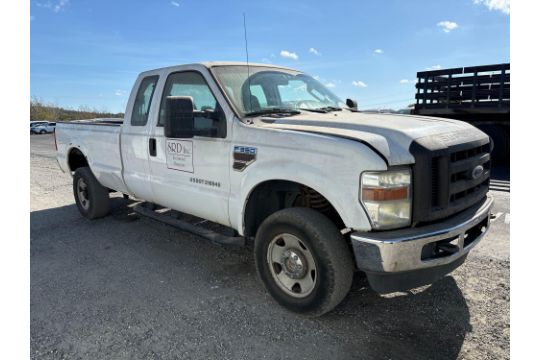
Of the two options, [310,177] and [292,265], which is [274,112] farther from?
[292,265]

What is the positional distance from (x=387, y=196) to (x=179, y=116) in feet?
6.29

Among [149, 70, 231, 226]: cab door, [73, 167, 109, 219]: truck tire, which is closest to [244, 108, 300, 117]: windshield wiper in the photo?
[149, 70, 231, 226]: cab door

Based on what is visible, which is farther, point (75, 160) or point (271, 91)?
point (75, 160)

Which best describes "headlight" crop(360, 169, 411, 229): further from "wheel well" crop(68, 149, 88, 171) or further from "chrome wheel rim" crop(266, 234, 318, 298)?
"wheel well" crop(68, 149, 88, 171)

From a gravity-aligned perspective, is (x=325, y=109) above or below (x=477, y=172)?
above

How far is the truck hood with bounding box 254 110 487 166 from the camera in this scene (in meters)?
2.66

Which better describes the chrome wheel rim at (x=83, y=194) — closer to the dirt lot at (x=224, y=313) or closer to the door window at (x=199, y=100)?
the dirt lot at (x=224, y=313)

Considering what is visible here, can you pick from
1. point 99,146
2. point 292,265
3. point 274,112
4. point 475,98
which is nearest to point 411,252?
point 292,265

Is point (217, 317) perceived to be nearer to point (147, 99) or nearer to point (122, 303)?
point (122, 303)

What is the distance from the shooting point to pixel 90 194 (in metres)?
5.88

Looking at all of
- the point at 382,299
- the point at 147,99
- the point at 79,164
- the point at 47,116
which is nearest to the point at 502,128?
the point at 382,299

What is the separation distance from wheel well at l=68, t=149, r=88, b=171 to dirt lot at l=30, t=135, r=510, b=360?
80.4 inches

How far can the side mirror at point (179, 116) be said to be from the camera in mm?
3443

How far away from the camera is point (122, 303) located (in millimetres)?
3471
